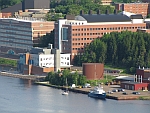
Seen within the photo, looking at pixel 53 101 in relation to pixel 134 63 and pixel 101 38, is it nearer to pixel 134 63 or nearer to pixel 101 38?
pixel 134 63

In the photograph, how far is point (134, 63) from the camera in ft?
156

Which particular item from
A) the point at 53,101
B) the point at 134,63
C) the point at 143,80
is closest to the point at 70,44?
the point at 134,63

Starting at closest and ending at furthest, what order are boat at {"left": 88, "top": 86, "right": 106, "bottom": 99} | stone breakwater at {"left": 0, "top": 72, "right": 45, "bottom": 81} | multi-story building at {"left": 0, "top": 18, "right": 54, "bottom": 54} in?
1. boat at {"left": 88, "top": 86, "right": 106, "bottom": 99}
2. stone breakwater at {"left": 0, "top": 72, "right": 45, "bottom": 81}
3. multi-story building at {"left": 0, "top": 18, "right": 54, "bottom": 54}

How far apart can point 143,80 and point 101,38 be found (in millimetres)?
8598

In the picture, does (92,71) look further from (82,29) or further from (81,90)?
(82,29)

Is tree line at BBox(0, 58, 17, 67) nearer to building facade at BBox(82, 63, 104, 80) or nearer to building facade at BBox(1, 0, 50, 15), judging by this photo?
building facade at BBox(82, 63, 104, 80)

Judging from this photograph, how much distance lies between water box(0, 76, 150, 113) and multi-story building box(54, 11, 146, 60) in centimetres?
822

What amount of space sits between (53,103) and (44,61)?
9.75 m

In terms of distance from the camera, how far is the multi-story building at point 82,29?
51375mm

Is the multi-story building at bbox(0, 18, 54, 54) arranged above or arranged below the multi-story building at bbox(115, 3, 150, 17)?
below

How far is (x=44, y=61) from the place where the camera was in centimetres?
4853

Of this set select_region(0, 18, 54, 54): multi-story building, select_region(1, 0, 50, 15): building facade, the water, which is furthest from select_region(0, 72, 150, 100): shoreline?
select_region(1, 0, 50, 15): building facade

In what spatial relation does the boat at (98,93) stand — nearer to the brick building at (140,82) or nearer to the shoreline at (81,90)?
the shoreline at (81,90)

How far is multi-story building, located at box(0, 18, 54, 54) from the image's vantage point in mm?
55156
